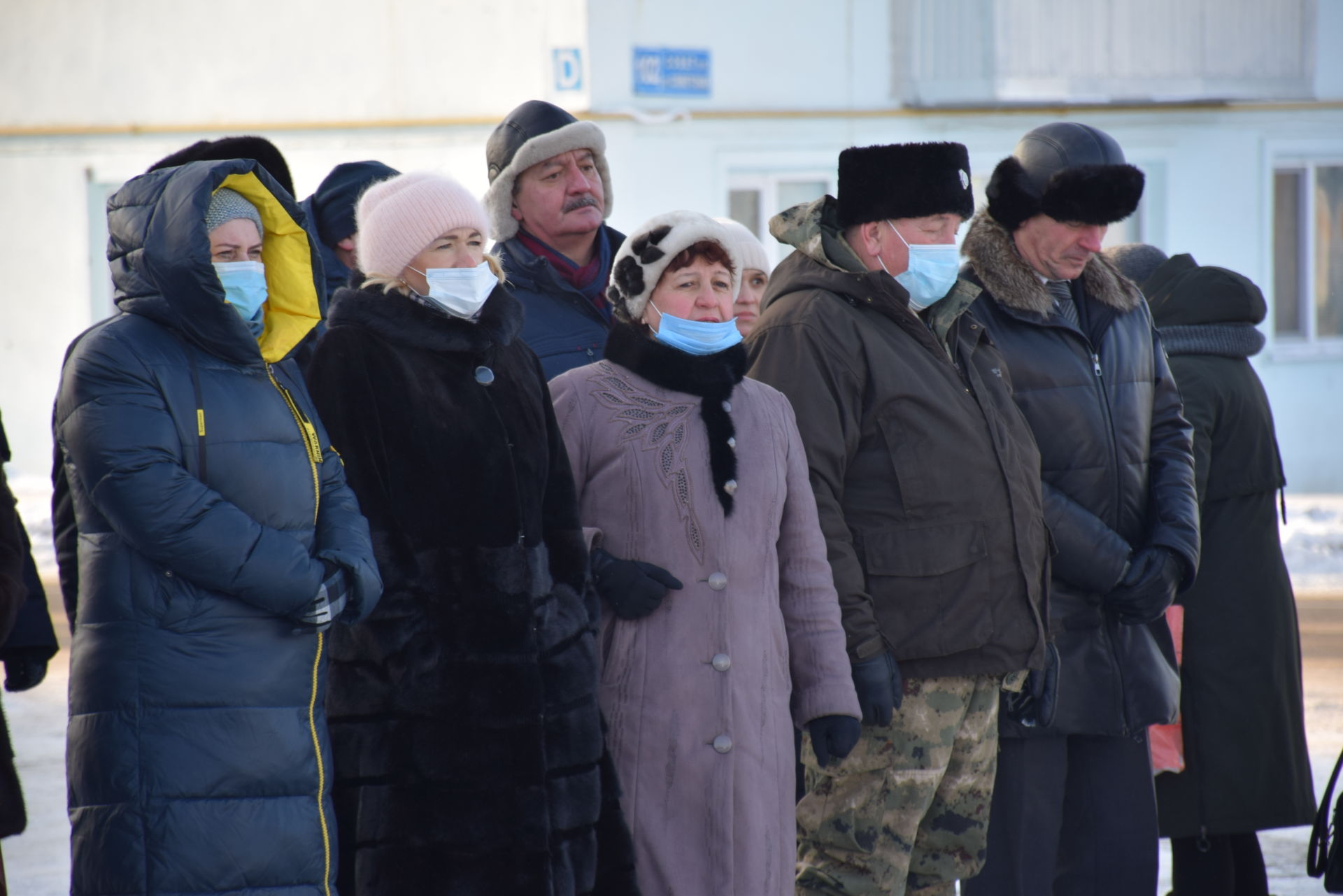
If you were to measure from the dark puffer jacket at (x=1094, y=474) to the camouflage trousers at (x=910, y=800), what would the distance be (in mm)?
310

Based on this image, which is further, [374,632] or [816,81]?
[816,81]

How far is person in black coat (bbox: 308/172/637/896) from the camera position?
10.1 ft

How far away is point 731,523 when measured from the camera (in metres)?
3.43

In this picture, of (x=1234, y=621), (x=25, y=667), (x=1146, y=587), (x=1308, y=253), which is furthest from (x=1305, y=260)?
(x=25, y=667)

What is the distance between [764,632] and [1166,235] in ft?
40.1

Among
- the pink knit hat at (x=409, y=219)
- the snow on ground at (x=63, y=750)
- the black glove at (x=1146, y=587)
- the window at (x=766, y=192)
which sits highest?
the window at (x=766, y=192)

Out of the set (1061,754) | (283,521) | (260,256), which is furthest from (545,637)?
(1061,754)

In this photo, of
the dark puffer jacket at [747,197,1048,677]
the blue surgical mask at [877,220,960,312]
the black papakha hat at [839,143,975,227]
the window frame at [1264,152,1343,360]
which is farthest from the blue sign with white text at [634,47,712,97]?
the dark puffer jacket at [747,197,1048,677]

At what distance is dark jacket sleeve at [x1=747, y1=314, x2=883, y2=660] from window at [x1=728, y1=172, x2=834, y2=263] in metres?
10.1

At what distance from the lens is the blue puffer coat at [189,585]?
A: 281 cm

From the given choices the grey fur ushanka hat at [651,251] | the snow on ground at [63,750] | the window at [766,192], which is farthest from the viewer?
the window at [766,192]

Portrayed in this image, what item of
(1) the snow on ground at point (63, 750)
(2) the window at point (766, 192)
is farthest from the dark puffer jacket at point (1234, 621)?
(2) the window at point (766, 192)

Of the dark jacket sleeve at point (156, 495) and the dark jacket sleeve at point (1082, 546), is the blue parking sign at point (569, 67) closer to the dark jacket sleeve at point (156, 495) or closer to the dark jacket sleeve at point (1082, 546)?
the dark jacket sleeve at point (1082, 546)

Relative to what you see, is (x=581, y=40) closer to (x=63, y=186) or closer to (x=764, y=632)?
(x=63, y=186)
